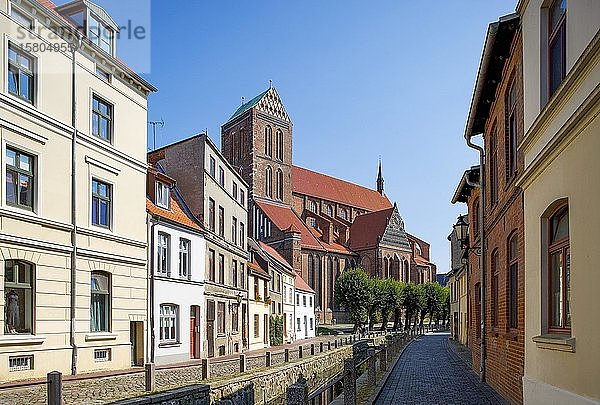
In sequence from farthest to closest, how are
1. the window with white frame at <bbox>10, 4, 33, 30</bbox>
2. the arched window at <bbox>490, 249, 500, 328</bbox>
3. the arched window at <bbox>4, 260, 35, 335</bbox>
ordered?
the window with white frame at <bbox>10, 4, 33, 30</bbox>
the arched window at <bbox>4, 260, 35, 335</bbox>
the arched window at <bbox>490, 249, 500, 328</bbox>

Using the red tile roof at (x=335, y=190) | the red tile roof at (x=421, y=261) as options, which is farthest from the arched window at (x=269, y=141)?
the red tile roof at (x=421, y=261)

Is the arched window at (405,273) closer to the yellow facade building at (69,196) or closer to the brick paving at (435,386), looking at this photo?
the brick paving at (435,386)

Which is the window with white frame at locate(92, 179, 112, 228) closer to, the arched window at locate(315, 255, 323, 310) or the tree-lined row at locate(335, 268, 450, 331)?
the tree-lined row at locate(335, 268, 450, 331)

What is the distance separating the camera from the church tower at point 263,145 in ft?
277

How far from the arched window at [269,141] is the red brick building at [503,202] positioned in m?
67.6

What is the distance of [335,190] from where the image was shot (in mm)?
104750

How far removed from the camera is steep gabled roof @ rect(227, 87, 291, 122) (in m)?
86.5

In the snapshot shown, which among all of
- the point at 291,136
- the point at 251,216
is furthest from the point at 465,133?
the point at 291,136

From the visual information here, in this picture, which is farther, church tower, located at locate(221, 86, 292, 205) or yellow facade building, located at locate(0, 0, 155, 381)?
church tower, located at locate(221, 86, 292, 205)

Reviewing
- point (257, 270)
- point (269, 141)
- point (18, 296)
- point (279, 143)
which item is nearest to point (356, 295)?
point (269, 141)

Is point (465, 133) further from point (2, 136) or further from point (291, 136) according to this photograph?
point (291, 136)

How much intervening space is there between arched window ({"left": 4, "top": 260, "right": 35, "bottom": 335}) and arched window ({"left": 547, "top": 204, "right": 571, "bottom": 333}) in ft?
46.7

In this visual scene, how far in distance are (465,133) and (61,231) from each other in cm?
1267

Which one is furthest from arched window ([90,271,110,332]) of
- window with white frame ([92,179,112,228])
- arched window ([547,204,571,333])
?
arched window ([547,204,571,333])
